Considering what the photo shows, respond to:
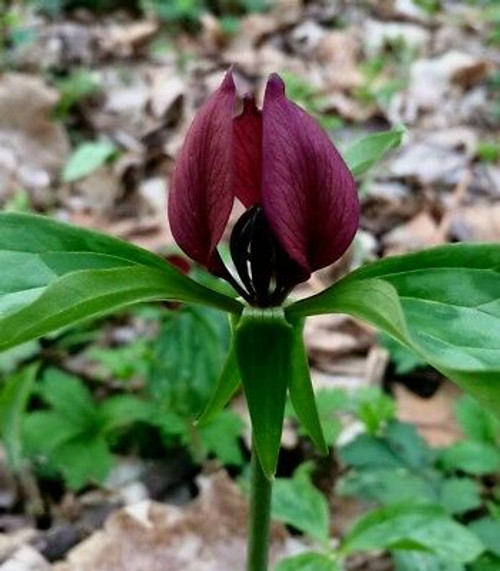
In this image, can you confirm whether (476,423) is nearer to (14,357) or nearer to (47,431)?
(47,431)

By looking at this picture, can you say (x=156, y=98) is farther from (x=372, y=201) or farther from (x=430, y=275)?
(x=430, y=275)

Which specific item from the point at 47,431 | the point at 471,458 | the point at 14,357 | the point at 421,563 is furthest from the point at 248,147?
the point at 14,357

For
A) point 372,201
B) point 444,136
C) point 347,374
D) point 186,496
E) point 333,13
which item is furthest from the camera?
point 333,13

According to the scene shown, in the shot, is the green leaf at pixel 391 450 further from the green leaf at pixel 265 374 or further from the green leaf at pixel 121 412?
the green leaf at pixel 265 374

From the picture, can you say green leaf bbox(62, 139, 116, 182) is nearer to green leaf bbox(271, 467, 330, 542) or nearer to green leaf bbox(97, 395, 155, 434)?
green leaf bbox(97, 395, 155, 434)

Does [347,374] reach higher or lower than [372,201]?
lower

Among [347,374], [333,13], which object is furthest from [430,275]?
[333,13]
